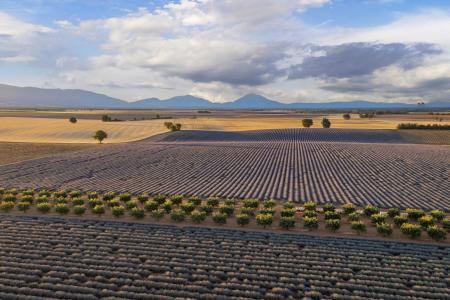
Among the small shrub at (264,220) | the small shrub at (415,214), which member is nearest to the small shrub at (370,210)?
the small shrub at (415,214)

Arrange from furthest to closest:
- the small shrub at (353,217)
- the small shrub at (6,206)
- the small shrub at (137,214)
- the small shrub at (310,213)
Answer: the small shrub at (6,206)
the small shrub at (137,214)
the small shrub at (310,213)
the small shrub at (353,217)

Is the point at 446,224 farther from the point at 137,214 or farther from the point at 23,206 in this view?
the point at 23,206

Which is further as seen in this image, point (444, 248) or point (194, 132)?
point (194, 132)

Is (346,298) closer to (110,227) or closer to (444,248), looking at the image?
(444,248)

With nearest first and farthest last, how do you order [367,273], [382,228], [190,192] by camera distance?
[367,273] < [382,228] < [190,192]

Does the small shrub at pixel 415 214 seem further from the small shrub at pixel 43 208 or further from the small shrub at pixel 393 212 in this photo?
the small shrub at pixel 43 208

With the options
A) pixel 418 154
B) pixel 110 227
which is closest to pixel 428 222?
pixel 110 227
